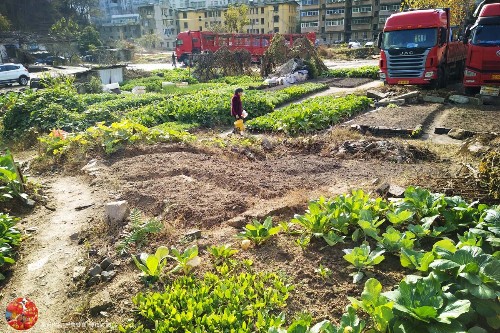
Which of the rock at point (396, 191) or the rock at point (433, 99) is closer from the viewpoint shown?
the rock at point (396, 191)

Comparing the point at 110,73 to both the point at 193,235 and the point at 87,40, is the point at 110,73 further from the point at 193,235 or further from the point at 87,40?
the point at 87,40

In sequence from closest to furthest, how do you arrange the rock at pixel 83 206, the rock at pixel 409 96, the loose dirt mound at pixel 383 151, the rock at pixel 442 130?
the rock at pixel 83 206, the loose dirt mound at pixel 383 151, the rock at pixel 442 130, the rock at pixel 409 96

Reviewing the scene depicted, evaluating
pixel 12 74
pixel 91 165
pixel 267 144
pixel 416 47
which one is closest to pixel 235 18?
pixel 12 74

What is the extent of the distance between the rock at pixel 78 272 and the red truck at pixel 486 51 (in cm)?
1439

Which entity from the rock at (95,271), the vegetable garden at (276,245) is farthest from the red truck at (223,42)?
the rock at (95,271)

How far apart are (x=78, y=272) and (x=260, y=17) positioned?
3075 inches

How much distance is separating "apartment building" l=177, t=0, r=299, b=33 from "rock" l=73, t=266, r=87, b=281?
70.7 metres

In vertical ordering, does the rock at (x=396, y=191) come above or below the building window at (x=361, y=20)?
below

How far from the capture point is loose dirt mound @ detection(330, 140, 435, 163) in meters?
8.34

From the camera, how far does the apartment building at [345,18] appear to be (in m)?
65.2

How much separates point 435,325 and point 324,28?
250 feet

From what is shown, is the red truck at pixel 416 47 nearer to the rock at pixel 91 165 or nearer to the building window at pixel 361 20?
the rock at pixel 91 165

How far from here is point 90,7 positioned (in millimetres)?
79125

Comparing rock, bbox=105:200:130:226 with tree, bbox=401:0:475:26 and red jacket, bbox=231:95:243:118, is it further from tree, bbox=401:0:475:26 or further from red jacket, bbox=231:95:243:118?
tree, bbox=401:0:475:26
